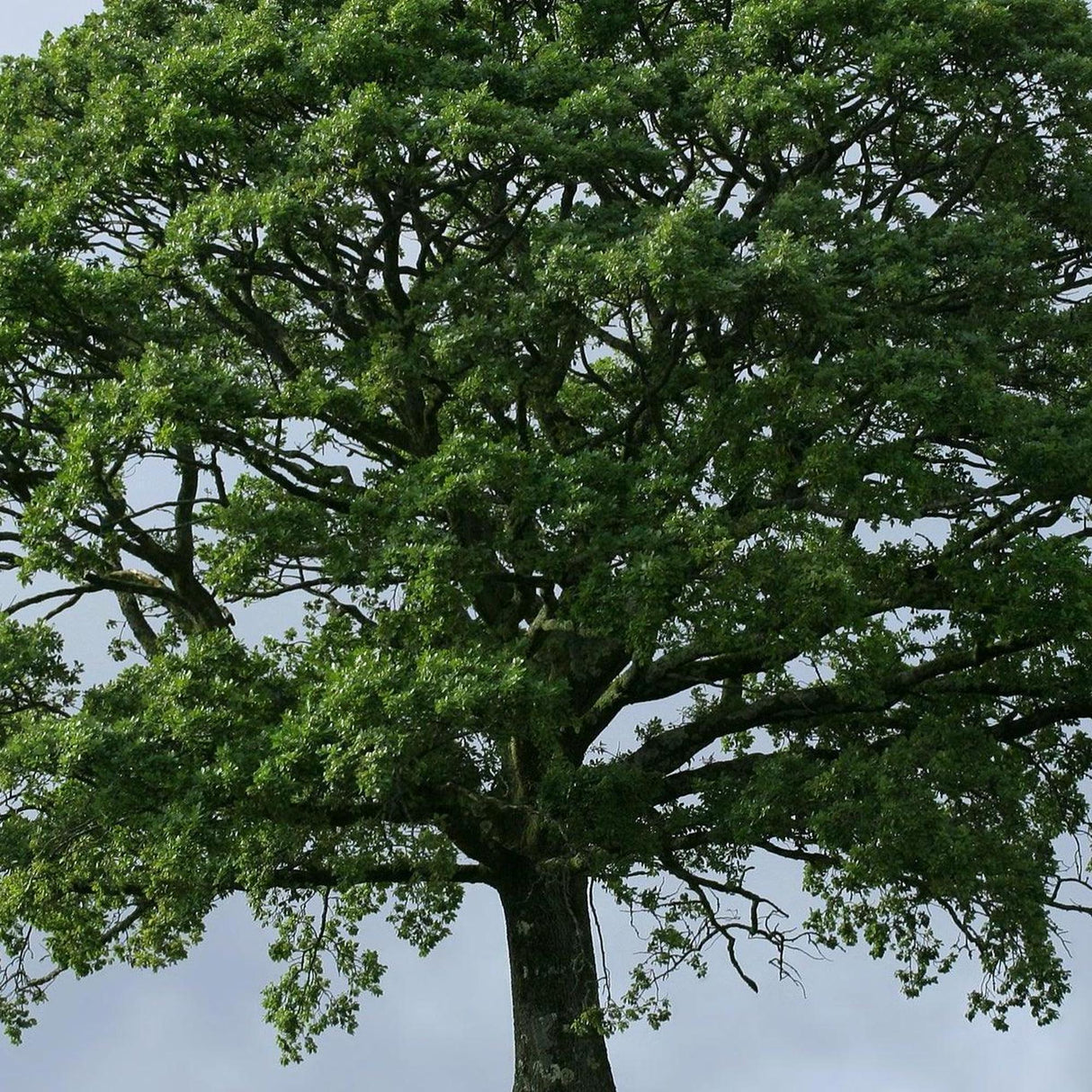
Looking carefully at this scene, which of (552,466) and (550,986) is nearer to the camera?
(552,466)

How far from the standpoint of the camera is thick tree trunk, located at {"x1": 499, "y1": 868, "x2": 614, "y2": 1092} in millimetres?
14633

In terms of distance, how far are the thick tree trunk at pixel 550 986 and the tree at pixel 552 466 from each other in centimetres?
4

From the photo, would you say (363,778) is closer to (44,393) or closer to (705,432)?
(705,432)

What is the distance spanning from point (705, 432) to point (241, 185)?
4.53 meters

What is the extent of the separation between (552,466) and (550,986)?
5.05 meters

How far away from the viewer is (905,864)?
12.8 m

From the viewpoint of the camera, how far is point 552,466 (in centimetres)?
1243

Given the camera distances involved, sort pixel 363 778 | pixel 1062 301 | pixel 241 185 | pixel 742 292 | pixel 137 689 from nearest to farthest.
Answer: pixel 363 778 → pixel 742 292 → pixel 137 689 → pixel 241 185 → pixel 1062 301

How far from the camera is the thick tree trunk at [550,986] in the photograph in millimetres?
14633

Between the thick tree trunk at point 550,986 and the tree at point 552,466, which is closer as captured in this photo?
the tree at point 552,466

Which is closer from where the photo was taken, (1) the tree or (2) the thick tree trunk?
(1) the tree

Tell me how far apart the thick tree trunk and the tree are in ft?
0.14

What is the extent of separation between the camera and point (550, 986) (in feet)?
48.5

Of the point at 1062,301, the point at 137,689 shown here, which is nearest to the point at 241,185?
the point at 137,689
